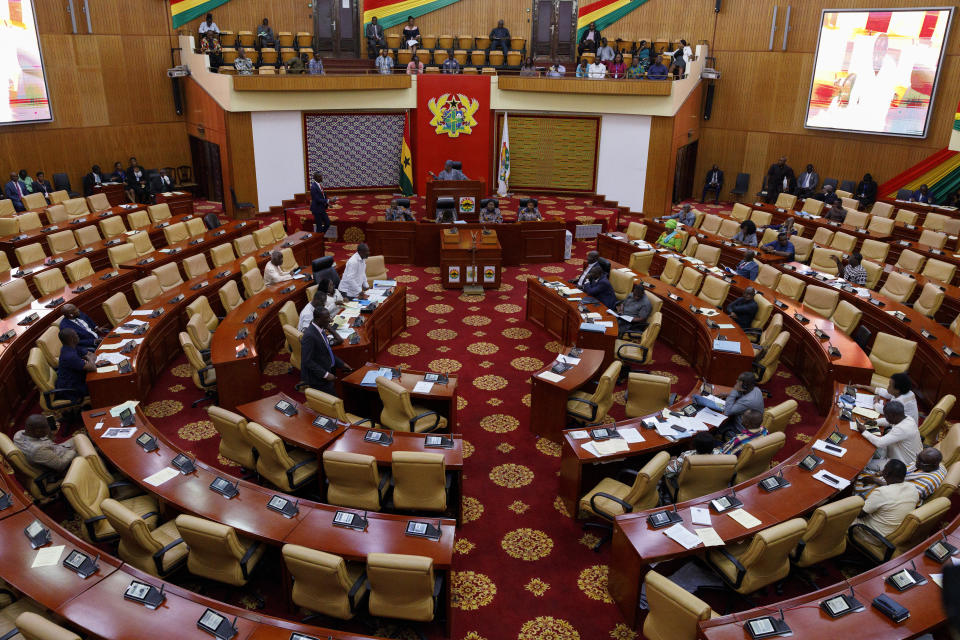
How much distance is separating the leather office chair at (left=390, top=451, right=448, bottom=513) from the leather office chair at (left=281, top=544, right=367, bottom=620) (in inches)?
35.0

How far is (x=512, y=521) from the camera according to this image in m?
6.41

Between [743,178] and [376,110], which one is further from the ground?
[376,110]

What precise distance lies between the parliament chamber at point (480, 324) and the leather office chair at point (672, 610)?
2 cm

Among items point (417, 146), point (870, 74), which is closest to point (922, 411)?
point (870, 74)

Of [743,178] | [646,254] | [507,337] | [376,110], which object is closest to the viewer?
[507,337]

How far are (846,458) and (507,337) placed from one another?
5304 millimetres

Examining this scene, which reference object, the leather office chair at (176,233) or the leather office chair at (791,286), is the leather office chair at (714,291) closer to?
the leather office chair at (791,286)

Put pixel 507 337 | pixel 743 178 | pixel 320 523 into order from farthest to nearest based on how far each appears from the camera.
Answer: pixel 743 178
pixel 507 337
pixel 320 523

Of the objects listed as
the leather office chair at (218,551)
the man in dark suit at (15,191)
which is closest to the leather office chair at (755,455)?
the leather office chair at (218,551)

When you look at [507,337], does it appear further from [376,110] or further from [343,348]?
[376,110]

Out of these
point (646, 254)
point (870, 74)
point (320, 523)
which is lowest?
point (320, 523)

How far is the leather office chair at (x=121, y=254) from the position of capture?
10781 millimetres

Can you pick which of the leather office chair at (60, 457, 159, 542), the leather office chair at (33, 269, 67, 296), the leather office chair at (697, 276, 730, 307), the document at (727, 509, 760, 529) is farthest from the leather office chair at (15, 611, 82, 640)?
the leather office chair at (697, 276, 730, 307)

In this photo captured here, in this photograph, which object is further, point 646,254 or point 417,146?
point 417,146
